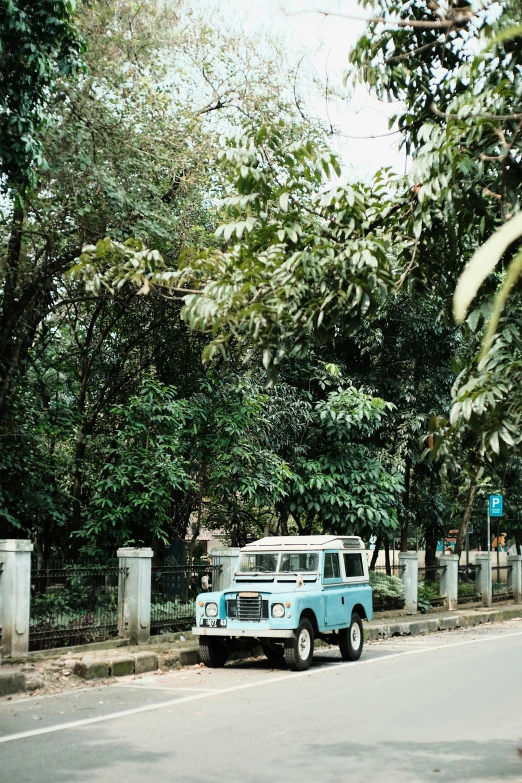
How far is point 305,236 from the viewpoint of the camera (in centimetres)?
568

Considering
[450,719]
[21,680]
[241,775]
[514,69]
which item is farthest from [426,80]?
[21,680]

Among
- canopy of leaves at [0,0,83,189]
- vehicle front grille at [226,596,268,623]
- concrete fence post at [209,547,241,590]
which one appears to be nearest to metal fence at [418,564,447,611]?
concrete fence post at [209,547,241,590]

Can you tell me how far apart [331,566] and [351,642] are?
123cm

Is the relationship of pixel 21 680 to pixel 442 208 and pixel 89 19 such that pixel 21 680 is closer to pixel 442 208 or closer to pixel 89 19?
pixel 442 208

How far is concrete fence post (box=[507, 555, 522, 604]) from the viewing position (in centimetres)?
3177

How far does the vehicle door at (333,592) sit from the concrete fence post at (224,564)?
346 cm

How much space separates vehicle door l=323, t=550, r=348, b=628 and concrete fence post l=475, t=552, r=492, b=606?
46.4 ft

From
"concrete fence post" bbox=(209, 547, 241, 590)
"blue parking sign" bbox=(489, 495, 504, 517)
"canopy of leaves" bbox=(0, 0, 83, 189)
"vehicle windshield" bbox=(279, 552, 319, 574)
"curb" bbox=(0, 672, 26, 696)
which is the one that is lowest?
"curb" bbox=(0, 672, 26, 696)

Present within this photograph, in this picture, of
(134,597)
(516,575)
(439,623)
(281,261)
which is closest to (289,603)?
(134,597)

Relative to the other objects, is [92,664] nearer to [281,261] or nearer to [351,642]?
[351,642]

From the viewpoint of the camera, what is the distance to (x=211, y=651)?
14.0 metres

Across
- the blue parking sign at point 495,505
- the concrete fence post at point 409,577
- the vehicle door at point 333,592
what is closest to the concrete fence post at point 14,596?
the vehicle door at point 333,592

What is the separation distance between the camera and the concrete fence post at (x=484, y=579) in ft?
93.1

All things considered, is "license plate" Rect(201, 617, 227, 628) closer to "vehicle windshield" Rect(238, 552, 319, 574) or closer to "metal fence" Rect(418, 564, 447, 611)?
"vehicle windshield" Rect(238, 552, 319, 574)
